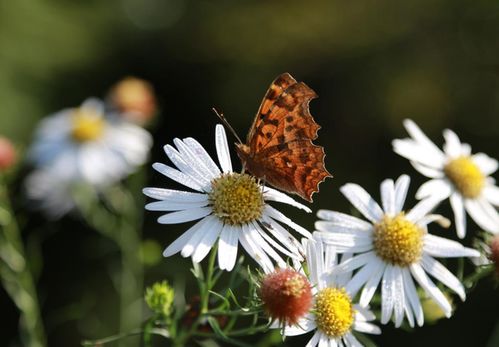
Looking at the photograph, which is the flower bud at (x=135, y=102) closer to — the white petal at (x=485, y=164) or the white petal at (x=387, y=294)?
the white petal at (x=485, y=164)

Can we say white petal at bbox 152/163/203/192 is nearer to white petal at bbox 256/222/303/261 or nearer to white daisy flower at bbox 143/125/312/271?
white daisy flower at bbox 143/125/312/271

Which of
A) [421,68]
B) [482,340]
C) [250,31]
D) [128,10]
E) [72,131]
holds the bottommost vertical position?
[482,340]

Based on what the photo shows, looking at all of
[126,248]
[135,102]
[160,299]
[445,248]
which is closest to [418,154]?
[445,248]

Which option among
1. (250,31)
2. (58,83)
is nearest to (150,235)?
(58,83)

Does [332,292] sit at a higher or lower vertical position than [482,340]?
higher

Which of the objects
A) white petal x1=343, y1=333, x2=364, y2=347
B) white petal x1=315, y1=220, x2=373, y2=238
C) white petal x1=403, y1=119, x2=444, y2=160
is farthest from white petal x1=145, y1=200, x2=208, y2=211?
white petal x1=403, y1=119, x2=444, y2=160

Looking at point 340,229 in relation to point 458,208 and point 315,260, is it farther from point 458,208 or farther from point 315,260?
point 458,208

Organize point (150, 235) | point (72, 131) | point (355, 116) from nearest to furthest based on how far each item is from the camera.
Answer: point (72, 131) → point (150, 235) → point (355, 116)

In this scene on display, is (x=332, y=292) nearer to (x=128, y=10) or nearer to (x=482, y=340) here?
(x=482, y=340)
